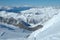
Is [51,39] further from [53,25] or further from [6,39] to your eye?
[6,39]

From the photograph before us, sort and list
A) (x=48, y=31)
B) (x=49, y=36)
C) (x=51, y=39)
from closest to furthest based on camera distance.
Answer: (x=51, y=39)
(x=49, y=36)
(x=48, y=31)

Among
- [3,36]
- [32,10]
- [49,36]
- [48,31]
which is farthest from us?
[32,10]

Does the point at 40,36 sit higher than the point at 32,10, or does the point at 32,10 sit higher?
the point at 32,10

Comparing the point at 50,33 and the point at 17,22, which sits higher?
the point at 17,22

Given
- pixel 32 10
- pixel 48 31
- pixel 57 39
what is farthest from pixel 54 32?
pixel 32 10

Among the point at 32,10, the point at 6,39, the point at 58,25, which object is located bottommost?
the point at 6,39

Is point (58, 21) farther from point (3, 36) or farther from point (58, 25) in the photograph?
point (3, 36)

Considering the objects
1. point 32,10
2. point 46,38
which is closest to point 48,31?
point 46,38

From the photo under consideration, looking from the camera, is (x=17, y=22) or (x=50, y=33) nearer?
(x=50, y=33)

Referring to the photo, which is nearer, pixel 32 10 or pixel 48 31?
pixel 48 31
